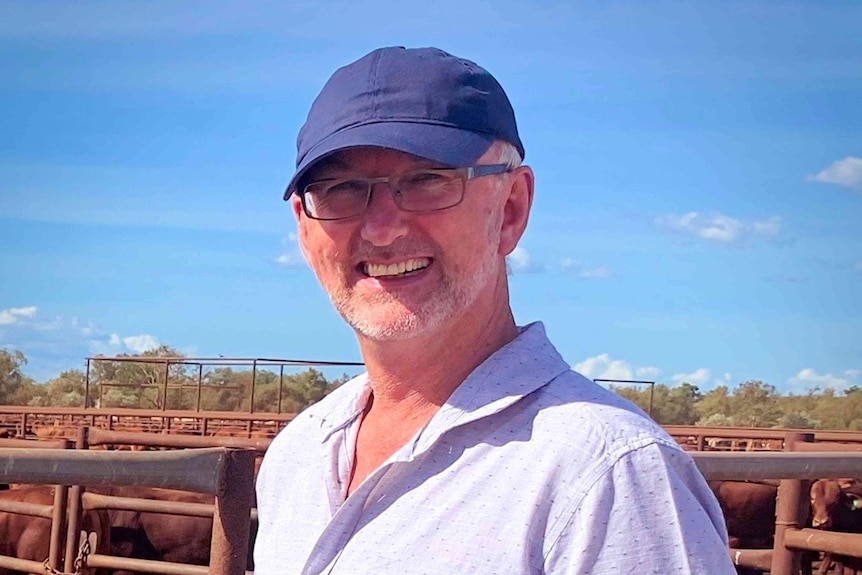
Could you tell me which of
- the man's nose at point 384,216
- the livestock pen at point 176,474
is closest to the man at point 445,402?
the man's nose at point 384,216

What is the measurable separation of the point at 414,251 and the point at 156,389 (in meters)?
29.9

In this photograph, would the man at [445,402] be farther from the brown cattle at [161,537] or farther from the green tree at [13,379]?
the green tree at [13,379]

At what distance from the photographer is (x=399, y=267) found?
1.64m

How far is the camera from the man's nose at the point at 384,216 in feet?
5.31

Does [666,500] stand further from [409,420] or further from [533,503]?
[409,420]

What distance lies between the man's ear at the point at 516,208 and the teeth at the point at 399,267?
0.13 meters

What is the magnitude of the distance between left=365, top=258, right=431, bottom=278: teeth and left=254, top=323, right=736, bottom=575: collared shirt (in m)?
0.17

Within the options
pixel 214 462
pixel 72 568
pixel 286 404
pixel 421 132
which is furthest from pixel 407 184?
pixel 286 404

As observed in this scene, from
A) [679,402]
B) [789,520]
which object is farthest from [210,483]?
[679,402]

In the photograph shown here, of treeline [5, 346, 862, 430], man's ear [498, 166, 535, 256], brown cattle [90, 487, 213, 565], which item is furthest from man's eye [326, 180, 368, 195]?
treeline [5, 346, 862, 430]

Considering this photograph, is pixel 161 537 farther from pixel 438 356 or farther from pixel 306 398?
pixel 306 398

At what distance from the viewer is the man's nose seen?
5.31ft

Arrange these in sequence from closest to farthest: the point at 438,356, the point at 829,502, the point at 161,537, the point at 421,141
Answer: the point at 421,141
the point at 438,356
the point at 161,537
the point at 829,502

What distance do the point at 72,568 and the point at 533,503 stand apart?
4.57 m
